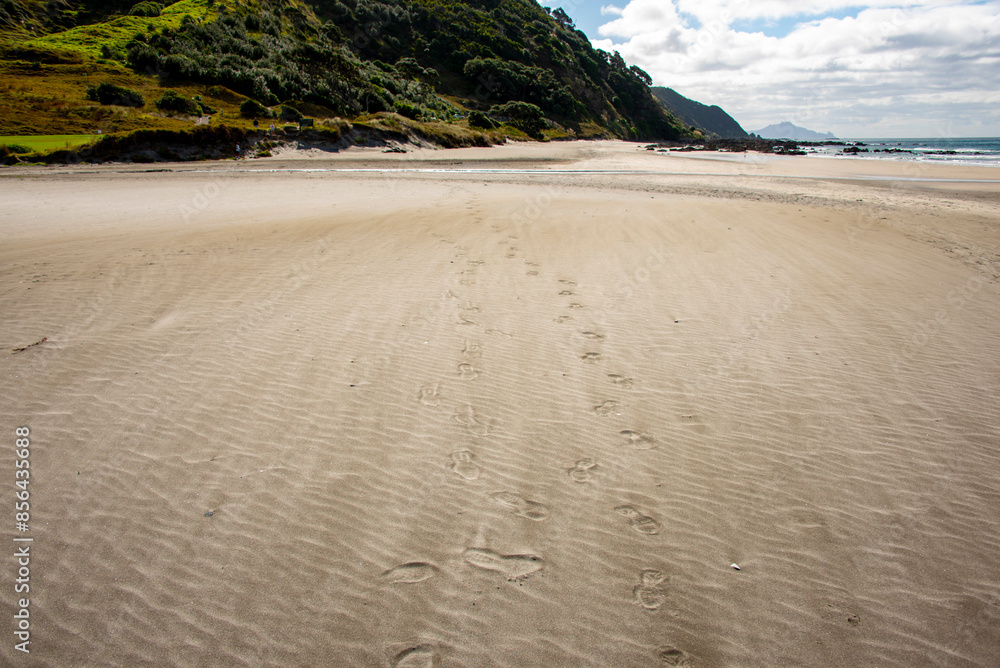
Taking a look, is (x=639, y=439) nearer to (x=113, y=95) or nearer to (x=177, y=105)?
(x=177, y=105)

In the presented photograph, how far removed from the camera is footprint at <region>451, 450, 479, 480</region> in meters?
3.37

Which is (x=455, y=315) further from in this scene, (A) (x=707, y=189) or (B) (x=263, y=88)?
(B) (x=263, y=88)

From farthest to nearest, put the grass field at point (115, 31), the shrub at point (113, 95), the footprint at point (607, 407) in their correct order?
the grass field at point (115, 31)
the shrub at point (113, 95)
the footprint at point (607, 407)

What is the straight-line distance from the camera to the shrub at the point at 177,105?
3206 cm

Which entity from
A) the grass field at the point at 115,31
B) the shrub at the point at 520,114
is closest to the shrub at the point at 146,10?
the grass field at the point at 115,31

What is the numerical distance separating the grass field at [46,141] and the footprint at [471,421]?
29.3 metres

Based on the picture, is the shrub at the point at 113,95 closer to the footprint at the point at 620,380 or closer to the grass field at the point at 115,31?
the grass field at the point at 115,31

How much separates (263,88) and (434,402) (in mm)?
A: 43516

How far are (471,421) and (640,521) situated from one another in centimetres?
155

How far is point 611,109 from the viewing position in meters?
92.8

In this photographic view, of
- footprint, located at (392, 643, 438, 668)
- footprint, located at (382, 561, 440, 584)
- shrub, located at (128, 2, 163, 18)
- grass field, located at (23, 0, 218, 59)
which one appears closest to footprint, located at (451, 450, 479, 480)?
footprint, located at (382, 561, 440, 584)

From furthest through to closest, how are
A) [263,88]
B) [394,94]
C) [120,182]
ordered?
[394,94] < [263,88] < [120,182]

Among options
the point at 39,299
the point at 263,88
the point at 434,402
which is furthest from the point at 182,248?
the point at 263,88

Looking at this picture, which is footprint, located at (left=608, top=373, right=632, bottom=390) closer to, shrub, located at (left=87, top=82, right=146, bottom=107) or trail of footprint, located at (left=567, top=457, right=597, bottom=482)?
trail of footprint, located at (left=567, top=457, right=597, bottom=482)
